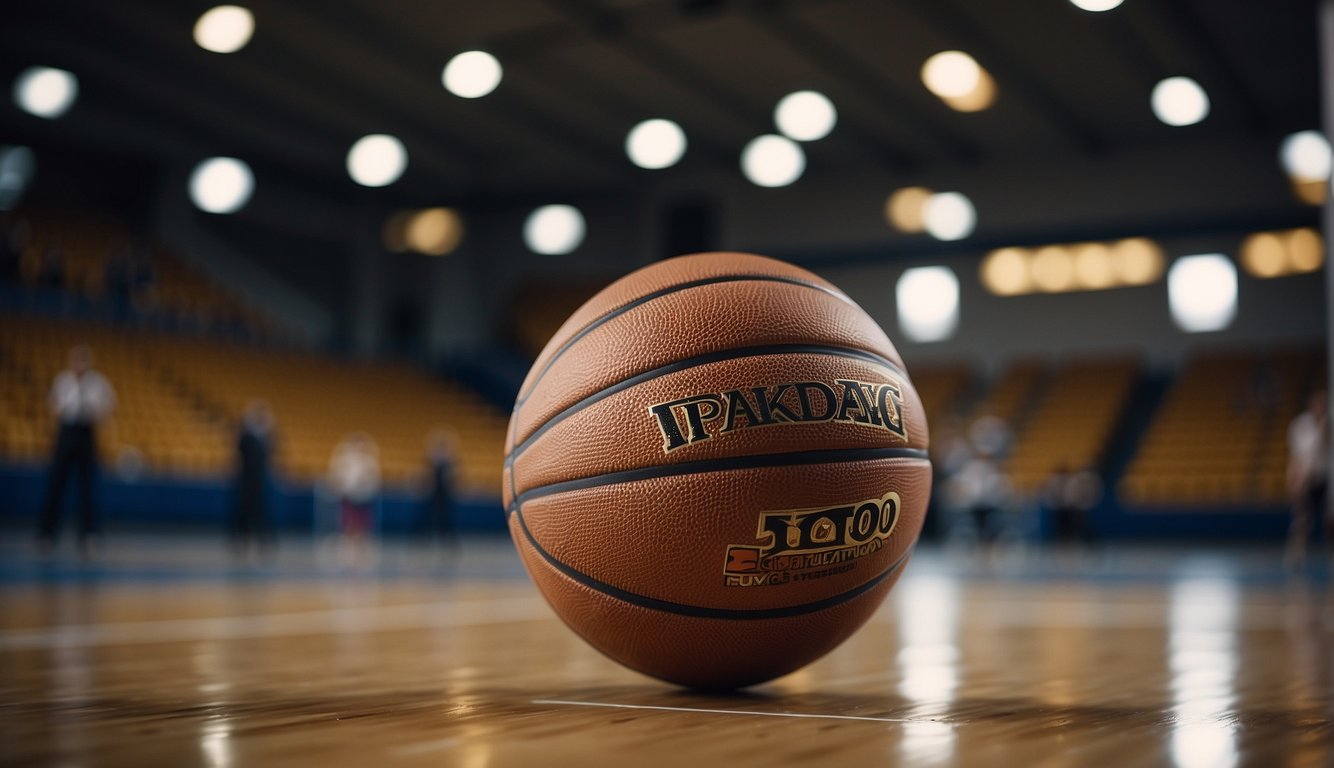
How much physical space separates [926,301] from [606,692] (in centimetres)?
1600

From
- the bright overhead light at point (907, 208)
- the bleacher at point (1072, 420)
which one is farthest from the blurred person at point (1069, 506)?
the bright overhead light at point (907, 208)

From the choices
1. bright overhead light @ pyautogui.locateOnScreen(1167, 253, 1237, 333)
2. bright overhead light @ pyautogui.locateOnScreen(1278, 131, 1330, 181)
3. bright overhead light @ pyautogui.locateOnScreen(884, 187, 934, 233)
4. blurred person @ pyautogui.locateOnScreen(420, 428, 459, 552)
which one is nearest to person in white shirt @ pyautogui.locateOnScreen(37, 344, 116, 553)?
blurred person @ pyautogui.locateOnScreen(420, 428, 459, 552)

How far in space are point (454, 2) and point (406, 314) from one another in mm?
9019

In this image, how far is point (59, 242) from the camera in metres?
14.0

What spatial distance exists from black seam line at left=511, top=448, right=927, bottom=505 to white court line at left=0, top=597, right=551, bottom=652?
1.59m

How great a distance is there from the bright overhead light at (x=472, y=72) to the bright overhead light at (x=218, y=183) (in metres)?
5.65

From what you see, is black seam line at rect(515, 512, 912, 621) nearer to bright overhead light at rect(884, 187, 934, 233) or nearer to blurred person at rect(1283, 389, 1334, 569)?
blurred person at rect(1283, 389, 1334, 569)

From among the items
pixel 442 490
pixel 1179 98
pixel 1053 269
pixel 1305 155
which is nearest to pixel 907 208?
pixel 1053 269

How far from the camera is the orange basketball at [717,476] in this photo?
5.74ft

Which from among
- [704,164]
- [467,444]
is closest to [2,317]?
[467,444]

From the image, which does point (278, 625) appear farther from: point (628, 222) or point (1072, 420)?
point (628, 222)

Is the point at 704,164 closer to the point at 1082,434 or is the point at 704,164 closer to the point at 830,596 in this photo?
the point at 1082,434

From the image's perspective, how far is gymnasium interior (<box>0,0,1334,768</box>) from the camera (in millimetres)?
5316

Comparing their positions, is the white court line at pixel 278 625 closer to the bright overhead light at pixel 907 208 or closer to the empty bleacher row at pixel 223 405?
the empty bleacher row at pixel 223 405
